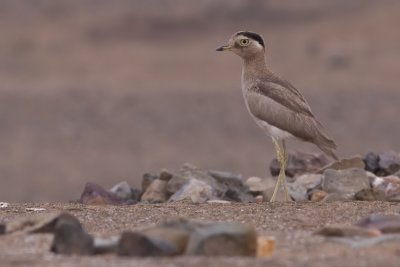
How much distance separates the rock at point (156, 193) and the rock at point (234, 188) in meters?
0.45

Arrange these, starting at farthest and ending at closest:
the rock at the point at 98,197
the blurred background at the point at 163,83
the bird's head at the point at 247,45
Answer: the blurred background at the point at 163,83 < the bird's head at the point at 247,45 < the rock at the point at 98,197

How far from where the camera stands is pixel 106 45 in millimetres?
30844

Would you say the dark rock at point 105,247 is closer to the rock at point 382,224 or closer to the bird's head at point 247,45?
the rock at point 382,224

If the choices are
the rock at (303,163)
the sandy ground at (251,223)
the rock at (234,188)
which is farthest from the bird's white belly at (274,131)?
the rock at (303,163)

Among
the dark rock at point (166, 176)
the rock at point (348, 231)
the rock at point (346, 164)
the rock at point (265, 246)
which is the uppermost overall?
the rock at point (346, 164)

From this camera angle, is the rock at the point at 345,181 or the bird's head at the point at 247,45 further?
the bird's head at the point at 247,45

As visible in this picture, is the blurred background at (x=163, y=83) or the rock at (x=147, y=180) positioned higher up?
the blurred background at (x=163, y=83)

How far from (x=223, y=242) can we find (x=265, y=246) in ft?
0.90

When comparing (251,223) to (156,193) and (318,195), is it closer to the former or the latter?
(318,195)

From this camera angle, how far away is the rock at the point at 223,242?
7367mm

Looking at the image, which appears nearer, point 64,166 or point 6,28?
point 64,166

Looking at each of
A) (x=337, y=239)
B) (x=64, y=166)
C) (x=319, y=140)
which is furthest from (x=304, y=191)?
(x=64, y=166)

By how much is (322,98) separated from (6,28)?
389 inches

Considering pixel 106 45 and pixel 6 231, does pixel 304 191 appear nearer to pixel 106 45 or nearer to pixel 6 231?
pixel 6 231
